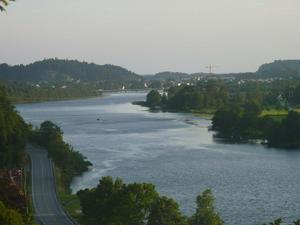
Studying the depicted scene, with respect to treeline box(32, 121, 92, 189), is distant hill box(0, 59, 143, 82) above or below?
above

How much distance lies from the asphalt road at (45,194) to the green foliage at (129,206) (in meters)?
2.06

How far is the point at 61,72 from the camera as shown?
14550 cm

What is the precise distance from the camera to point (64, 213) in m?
15.3

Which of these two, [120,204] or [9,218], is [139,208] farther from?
[9,218]

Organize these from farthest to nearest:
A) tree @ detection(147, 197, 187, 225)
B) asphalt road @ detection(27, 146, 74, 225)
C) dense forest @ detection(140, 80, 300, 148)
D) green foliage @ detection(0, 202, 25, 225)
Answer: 1. dense forest @ detection(140, 80, 300, 148)
2. asphalt road @ detection(27, 146, 74, 225)
3. tree @ detection(147, 197, 187, 225)
4. green foliage @ detection(0, 202, 25, 225)

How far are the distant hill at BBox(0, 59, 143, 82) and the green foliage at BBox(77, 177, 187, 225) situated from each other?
125720 mm

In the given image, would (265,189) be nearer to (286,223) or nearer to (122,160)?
(286,223)

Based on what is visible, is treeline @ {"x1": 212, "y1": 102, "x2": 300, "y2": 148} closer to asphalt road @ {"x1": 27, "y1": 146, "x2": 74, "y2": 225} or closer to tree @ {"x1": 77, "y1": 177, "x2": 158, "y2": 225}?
asphalt road @ {"x1": 27, "y1": 146, "x2": 74, "y2": 225}

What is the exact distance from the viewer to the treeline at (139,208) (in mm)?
11578

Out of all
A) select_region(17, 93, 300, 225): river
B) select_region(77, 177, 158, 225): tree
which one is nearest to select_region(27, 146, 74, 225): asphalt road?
select_region(17, 93, 300, 225): river

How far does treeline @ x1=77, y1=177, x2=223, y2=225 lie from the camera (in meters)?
11.6

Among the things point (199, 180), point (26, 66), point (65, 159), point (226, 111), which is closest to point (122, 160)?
point (65, 159)

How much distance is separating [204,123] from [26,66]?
349ft

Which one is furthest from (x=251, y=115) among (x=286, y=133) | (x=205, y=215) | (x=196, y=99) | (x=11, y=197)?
(x=205, y=215)
